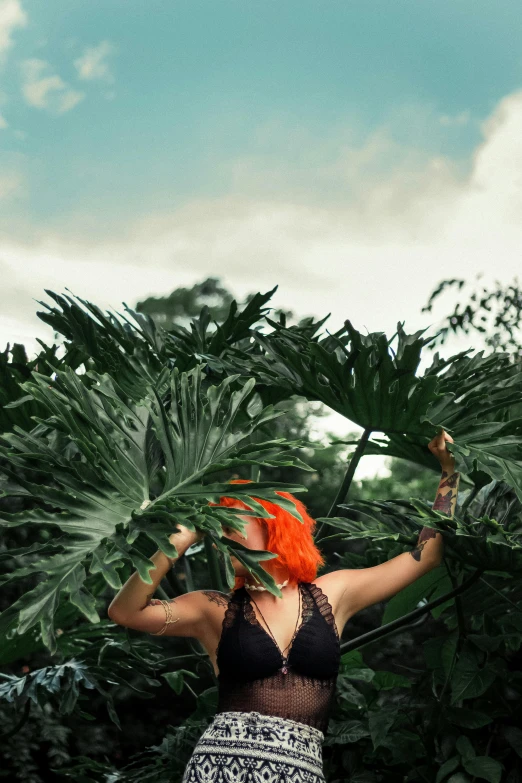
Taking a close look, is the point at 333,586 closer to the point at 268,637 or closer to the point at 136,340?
the point at 268,637

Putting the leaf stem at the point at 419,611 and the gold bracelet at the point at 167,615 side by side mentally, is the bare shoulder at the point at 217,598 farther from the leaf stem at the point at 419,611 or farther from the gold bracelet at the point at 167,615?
the leaf stem at the point at 419,611

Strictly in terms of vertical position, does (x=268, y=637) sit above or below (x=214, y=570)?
below

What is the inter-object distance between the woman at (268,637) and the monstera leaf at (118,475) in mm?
122

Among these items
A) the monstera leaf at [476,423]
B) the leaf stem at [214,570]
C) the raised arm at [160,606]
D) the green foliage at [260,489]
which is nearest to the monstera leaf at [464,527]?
the green foliage at [260,489]

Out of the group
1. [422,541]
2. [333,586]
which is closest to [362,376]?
[422,541]

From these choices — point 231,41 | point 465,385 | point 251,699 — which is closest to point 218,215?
point 231,41

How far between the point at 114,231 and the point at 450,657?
548 cm

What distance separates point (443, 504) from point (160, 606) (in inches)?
27.5

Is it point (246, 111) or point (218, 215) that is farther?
point (218, 215)

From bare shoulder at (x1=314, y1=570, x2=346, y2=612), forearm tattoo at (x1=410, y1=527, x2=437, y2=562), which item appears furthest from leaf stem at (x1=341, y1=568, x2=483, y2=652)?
bare shoulder at (x1=314, y1=570, x2=346, y2=612)

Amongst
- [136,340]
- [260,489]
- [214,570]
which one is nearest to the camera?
[260,489]

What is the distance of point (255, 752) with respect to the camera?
1.83m

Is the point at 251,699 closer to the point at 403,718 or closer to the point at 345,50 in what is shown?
the point at 403,718

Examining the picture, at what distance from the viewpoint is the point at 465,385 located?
2.39 meters
